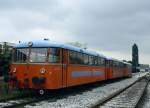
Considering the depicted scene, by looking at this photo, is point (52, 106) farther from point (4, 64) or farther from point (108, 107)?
point (4, 64)

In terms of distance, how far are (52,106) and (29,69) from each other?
4.06m

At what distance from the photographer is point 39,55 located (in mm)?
20125

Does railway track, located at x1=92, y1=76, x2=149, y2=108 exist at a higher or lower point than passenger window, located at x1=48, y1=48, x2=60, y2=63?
lower

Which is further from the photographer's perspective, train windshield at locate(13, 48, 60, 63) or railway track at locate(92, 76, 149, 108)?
train windshield at locate(13, 48, 60, 63)

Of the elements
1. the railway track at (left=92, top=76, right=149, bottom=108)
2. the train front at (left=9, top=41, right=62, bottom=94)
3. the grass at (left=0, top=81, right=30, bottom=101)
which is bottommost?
the railway track at (left=92, top=76, right=149, bottom=108)

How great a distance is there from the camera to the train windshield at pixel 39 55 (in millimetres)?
19906

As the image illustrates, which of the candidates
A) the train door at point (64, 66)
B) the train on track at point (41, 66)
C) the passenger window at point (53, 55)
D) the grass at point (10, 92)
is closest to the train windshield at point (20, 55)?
the train on track at point (41, 66)

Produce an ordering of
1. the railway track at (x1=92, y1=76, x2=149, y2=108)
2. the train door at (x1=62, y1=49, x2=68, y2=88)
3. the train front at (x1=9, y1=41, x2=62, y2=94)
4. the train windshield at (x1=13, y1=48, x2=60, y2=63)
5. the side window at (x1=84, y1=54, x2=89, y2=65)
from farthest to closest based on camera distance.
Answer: the side window at (x1=84, y1=54, x2=89, y2=65)
the train door at (x1=62, y1=49, x2=68, y2=88)
the train windshield at (x1=13, y1=48, x2=60, y2=63)
the train front at (x1=9, y1=41, x2=62, y2=94)
the railway track at (x1=92, y1=76, x2=149, y2=108)

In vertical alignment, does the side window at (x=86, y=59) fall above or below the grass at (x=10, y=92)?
above

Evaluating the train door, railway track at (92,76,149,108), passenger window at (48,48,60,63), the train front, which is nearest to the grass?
the train front

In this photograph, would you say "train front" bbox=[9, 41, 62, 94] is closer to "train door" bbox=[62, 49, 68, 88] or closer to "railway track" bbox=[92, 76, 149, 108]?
"train door" bbox=[62, 49, 68, 88]

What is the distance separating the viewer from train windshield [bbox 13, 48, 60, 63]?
1991cm

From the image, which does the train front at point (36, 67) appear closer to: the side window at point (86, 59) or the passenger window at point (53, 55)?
the passenger window at point (53, 55)

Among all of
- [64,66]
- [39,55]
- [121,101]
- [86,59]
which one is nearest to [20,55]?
[39,55]
